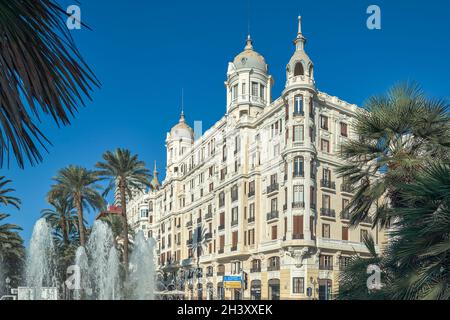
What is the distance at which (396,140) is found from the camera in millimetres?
18453

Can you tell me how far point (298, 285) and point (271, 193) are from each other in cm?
1058

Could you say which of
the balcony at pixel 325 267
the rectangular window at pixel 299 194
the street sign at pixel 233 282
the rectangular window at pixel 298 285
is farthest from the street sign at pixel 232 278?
the rectangular window at pixel 299 194

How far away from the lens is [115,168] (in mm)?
49719

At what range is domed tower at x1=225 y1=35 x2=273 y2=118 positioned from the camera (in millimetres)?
65812

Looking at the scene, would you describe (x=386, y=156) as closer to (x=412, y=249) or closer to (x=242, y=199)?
(x=412, y=249)

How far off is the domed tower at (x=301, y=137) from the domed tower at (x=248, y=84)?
1088cm

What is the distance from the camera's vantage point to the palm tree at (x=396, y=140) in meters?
17.4

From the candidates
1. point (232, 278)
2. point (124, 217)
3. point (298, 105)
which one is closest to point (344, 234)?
point (232, 278)

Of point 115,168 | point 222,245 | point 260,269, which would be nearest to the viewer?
point 115,168

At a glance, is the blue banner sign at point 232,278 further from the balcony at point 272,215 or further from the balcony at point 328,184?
the balcony at point 328,184

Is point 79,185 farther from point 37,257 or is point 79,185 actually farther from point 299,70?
point 299,70

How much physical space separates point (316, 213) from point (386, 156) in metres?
34.3
